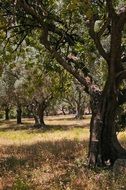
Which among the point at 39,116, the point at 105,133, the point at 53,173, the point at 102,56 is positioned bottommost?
the point at 53,173

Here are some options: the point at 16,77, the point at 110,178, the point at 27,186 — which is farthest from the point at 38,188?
the point at 16,77

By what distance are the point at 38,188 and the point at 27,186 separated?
44 cm

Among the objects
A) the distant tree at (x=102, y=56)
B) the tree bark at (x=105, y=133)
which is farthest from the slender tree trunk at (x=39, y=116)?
the tree bark at (x=105, y=133)

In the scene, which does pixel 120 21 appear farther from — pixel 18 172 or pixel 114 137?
pixel 18 172

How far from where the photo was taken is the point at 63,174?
14133mm

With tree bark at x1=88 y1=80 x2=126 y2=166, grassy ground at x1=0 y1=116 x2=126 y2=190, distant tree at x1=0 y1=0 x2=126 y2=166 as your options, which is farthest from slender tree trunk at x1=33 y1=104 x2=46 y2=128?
tree bark at x1=88 y1=80 x2=126 y2=166

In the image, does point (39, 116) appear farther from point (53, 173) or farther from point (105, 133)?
point (53, 173)

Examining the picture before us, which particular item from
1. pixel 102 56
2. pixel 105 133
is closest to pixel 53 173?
pixel 105 133

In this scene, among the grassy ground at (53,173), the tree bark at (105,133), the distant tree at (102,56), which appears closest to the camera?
the grassy ground at (53,173)

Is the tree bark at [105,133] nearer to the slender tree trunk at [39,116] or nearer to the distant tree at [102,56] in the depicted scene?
the distant tree at [102,56]

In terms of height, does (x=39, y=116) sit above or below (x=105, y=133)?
above

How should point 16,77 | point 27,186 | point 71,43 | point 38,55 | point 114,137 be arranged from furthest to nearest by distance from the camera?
point 16,77 → point 38,55 → point 71,43 → point 114,137 → point 27,186

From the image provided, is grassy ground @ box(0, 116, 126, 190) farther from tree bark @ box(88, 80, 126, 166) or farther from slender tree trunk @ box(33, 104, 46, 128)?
slender tree trunk @ box(33, 104, 46, 128)

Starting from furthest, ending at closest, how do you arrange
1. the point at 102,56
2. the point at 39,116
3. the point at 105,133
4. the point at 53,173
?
the point at 39,116 → the point at 105,133 → the point at 102,56 → the point at 53,173
